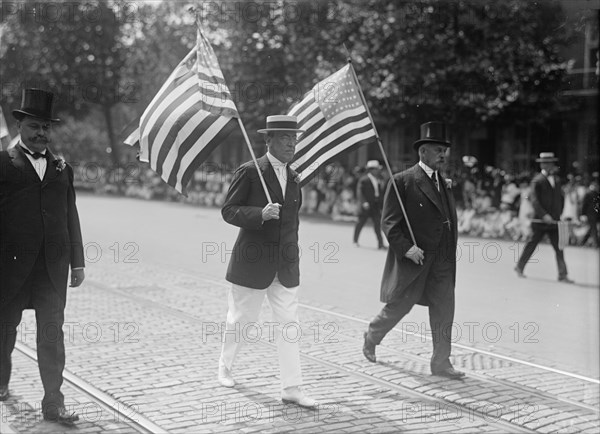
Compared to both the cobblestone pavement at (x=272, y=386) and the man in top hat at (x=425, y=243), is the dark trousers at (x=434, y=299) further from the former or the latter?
the cobblestone pavement at (x=272, y=386)

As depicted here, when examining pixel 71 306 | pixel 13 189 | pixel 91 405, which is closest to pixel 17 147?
pixel 13 189

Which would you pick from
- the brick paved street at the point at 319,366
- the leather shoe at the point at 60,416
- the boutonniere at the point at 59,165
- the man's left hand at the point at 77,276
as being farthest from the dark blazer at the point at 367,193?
the leather shoe at the point at 60,416

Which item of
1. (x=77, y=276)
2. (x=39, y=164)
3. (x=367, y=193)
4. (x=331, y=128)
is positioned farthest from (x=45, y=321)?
(x=367, y=193)

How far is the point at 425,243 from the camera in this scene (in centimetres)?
634

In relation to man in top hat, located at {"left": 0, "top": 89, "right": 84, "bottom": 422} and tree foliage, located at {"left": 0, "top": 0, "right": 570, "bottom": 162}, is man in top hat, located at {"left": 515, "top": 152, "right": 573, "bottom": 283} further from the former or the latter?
man in top hat, located at {"left": 0, "top": 89, "right": 84, "bottom": 422}

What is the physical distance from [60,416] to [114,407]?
1.38 ft

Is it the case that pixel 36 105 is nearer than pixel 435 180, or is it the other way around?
pixel 36 105

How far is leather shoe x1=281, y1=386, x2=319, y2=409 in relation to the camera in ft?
17.1

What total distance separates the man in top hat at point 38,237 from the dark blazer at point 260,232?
1.15 meters

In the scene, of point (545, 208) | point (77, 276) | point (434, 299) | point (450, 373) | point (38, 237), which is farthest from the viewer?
point (545, 208)

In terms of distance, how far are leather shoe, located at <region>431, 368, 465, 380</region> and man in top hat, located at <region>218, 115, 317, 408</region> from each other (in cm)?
134

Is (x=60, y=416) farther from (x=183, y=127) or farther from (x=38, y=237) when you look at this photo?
(x=183, y=127)

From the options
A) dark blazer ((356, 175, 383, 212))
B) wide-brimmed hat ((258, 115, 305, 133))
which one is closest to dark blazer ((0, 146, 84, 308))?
wide-brimmed hat ((258, 115, 305, 133))

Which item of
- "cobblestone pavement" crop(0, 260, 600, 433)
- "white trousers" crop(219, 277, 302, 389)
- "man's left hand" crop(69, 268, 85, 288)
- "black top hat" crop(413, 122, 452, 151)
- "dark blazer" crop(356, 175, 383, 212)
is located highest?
"black top hat" crop(413, 122, 452, 151)
